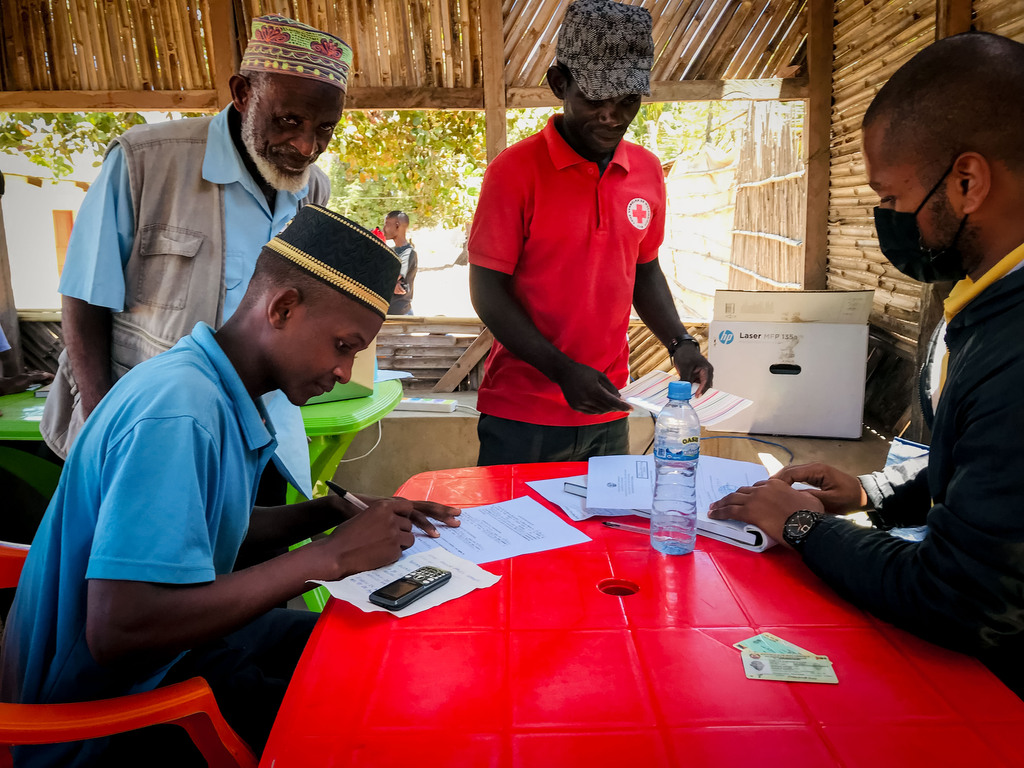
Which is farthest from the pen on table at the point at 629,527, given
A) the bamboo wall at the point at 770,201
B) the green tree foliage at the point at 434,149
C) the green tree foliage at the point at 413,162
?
the green tree foliage at the point at 413,162

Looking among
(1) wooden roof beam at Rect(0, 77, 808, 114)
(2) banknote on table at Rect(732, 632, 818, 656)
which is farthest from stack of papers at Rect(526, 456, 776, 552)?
(1) wooden roof beam at Rect(0, 77, 808, 114)

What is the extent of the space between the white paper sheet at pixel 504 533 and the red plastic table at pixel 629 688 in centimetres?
12

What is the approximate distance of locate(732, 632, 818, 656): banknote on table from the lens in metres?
1.06

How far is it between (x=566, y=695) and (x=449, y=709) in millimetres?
152

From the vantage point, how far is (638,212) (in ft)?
7.82

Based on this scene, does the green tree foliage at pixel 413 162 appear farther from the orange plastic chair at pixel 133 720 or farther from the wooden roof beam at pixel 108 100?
the orange plastic chair at pixel 133 720

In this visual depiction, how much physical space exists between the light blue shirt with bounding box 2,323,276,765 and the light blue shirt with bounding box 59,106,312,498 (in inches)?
24.7

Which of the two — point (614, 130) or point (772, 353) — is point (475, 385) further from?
point (614, 130)

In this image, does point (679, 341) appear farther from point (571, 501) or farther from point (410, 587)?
point (410, 587)

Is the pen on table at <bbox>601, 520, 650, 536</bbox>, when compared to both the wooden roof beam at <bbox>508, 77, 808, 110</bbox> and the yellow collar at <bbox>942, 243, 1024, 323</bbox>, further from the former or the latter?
the wooden roof beam at <bbox>508, 77, 808, 110</bbox>

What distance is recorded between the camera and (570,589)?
4.19ft

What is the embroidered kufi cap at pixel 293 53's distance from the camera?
78.2 inches

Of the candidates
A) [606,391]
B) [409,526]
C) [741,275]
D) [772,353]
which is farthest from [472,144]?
[409,526]

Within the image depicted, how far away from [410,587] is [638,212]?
156 cm
